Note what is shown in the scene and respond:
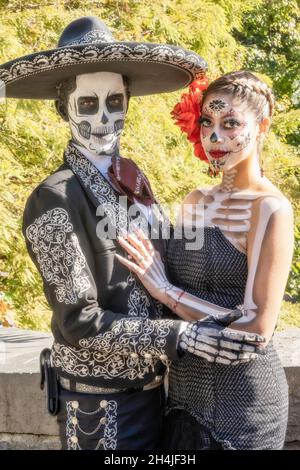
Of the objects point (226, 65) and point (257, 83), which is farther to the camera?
point (226, 65)

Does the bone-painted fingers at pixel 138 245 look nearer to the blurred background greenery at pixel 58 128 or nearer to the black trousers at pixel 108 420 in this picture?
the black trousers at pixel 108 420

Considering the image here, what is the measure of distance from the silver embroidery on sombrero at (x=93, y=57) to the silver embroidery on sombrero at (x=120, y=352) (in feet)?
2.66

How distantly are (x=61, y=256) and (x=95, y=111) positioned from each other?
1.74 ft

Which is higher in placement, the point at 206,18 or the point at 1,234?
the point at 206,18

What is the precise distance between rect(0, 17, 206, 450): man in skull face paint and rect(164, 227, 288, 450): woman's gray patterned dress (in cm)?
10

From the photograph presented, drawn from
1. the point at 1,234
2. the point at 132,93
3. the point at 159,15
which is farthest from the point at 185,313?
the point at 159,15

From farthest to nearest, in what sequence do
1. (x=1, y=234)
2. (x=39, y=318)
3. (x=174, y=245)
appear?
(x=39, y=318) → (x=1, y=234) → (x=174, y=245)

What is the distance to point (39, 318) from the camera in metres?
5.35

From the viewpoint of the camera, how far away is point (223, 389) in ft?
8.01

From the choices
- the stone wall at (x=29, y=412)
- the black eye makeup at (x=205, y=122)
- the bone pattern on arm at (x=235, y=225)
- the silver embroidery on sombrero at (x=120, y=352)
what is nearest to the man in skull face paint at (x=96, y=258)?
the silver embroidery on sombrero at (x=120, y=352)

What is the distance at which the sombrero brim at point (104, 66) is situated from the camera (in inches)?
96.8

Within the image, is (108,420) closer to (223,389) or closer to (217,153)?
(223,389)

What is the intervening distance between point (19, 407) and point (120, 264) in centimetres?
107

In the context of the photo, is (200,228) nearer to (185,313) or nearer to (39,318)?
(185,313)
